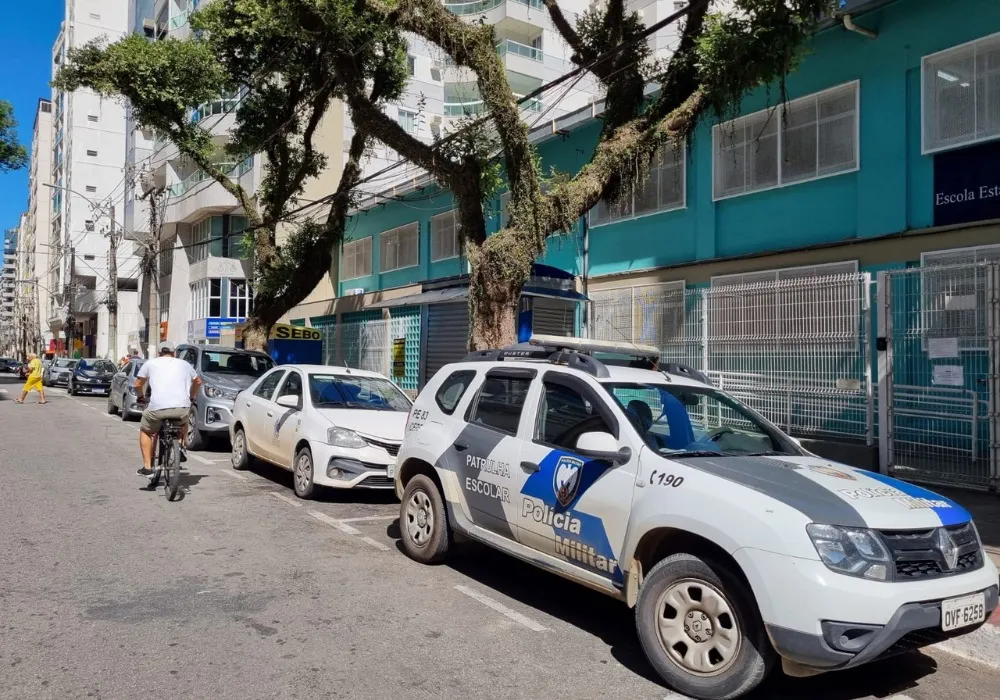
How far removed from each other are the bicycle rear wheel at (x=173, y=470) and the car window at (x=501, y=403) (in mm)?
4341

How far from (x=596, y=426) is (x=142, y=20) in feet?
182

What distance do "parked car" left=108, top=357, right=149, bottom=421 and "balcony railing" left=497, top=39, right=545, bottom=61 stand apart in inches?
774

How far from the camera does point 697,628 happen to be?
388 cm

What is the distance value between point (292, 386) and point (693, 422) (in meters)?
6.39

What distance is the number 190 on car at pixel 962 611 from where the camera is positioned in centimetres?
364

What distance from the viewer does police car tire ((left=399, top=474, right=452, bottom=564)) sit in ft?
19.6

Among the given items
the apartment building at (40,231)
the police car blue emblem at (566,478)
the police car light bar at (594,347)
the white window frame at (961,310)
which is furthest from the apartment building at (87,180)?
the police car blue emblem at (566,478)

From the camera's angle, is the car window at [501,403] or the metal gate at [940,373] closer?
the car window at [501,403]

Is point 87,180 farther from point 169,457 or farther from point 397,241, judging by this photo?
point 169,457

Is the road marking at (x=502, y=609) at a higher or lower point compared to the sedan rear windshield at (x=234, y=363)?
lower

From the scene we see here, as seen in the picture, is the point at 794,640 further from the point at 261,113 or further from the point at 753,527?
the point at 261,113

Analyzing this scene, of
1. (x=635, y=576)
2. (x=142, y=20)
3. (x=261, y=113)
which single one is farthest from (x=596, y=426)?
(x=142, y=20)

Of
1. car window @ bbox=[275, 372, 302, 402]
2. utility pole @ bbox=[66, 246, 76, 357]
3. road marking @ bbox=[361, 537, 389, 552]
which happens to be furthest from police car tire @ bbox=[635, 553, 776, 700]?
utility pole @ bbox=[66, 246, 76, 357]

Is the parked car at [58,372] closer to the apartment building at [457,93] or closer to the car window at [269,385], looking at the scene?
the apartment building at [457,93]
